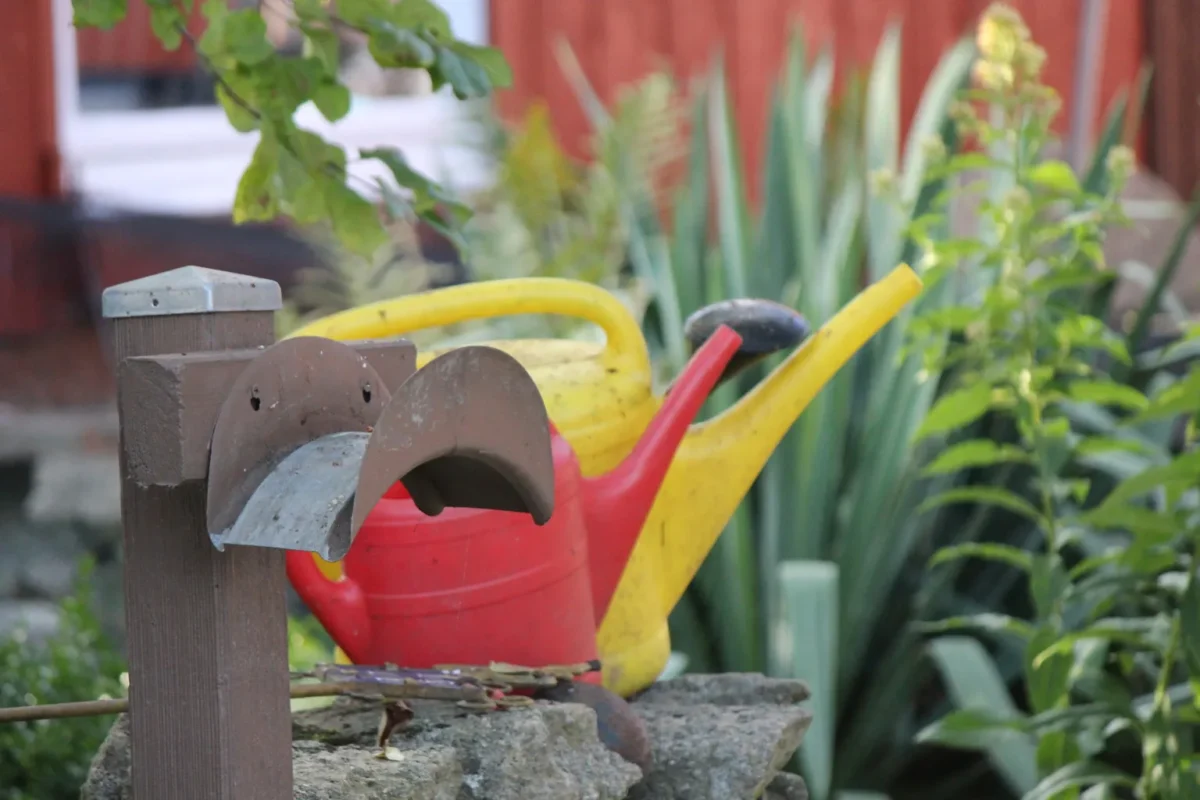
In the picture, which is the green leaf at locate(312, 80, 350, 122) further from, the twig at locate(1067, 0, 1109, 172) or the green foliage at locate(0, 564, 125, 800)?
the twig at locate(1067, 0, 1109, 172)

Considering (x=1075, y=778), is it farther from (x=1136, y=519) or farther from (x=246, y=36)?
(x=246, y=36)

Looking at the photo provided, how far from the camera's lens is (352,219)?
121cm

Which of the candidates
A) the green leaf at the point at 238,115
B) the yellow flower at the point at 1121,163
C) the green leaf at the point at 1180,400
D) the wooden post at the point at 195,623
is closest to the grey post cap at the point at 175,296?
the wooden post at the point at 195,623

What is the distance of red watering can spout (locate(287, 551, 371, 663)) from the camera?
0.96 meters

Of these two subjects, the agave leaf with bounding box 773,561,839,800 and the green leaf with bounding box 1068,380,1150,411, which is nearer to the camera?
the green leaf with bounding box 1068,380,1150,411

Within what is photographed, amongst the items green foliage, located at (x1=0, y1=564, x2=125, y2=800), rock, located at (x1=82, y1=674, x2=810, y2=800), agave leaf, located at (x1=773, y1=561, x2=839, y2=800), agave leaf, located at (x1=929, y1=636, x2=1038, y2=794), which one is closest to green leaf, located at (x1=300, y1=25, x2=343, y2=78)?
rock, located at (x1=82, y1=674, x2=810, y2=800)

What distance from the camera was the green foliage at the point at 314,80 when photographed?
3.68 ft

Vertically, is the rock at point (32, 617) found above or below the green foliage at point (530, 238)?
below

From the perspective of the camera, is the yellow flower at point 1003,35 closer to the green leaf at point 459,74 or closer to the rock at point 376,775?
the green leaf at point 459,74

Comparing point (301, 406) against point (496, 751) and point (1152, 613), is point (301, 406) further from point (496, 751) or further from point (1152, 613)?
point (1152, 613)

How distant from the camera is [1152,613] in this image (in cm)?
214

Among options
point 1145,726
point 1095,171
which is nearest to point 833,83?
point 1095,171

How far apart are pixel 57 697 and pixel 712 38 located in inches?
133

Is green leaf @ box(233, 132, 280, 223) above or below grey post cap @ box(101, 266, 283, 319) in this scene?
above
